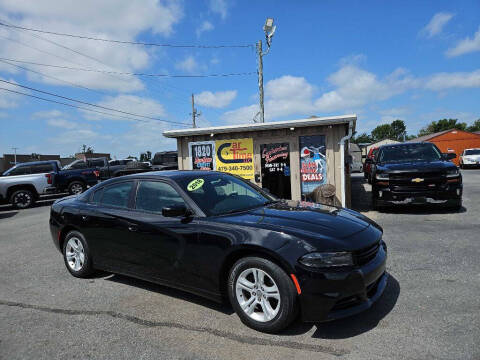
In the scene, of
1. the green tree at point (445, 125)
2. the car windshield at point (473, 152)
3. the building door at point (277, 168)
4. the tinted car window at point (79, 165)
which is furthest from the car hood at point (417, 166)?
the green tree at point (445, 125)

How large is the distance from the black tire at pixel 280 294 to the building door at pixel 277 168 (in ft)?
20.8

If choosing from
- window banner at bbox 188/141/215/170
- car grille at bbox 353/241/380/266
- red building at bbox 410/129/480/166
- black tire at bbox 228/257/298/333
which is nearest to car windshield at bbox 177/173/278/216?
black tire at bbox 228/257/298/333

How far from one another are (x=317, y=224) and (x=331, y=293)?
685 mm

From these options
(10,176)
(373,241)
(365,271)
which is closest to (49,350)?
(365,271)

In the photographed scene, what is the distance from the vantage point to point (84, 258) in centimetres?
466

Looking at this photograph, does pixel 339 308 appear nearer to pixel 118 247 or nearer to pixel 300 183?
pixel 118 247

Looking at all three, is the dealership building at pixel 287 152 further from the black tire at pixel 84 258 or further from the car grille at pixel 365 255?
the car grille at pixel 365 255

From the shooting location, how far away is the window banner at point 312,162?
9.04 m

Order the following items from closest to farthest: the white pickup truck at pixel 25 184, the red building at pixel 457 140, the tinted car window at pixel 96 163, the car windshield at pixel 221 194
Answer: the car windshield at pixel 221 194, the white pickup truck at pixel 25 184, the tinted car window at pixel 96 163, the red building at pixel 457 140

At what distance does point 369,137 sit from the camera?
452 feet

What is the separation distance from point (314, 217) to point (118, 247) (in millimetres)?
2409

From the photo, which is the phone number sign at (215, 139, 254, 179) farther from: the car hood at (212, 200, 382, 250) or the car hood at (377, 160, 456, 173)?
the car hood at (212, 200, 382, 250)

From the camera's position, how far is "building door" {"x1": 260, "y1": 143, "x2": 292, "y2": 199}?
30.5 ft

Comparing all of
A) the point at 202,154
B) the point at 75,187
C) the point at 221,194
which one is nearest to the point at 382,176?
the point at 202,154
